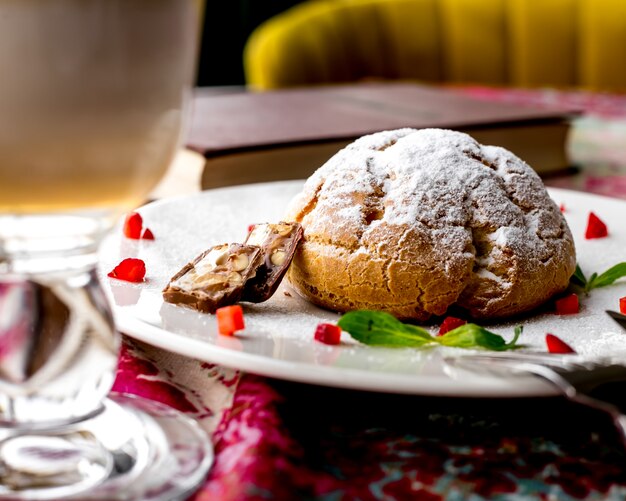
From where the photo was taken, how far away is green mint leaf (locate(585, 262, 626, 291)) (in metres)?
1.04

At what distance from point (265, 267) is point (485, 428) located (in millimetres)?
320

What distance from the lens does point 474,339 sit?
0.79 m

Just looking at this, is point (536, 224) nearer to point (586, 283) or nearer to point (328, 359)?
point (586, 283)

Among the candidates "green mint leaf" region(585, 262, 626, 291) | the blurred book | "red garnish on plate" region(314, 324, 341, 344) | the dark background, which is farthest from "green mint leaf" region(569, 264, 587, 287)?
the dark background

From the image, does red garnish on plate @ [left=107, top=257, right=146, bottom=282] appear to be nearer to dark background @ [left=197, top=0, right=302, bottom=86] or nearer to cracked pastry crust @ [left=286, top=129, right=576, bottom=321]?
cracked pastry crust @ [left=286, top=129, right=576, bottom=321]

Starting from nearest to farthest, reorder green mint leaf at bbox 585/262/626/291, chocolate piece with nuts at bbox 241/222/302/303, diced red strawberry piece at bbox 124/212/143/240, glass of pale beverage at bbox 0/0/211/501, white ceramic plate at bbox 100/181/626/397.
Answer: glass of pale beverage at bbox 0/0/211/501 < white ceramic plate at bbox 100/181/626/397 < chocolate piece with nuts at bbox 241/222/302/303 < green mint leaf at bbox 585/262/626/291 < diced red strawberry piece at bbox 124/212/143/240

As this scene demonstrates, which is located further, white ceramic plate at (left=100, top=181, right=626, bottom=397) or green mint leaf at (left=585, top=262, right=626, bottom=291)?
green mint leaf at (left=585, top=262, right=626, bottom=291)

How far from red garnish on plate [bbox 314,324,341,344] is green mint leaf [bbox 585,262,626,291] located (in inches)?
15.0

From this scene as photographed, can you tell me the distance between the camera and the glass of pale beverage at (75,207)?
22.6 inches

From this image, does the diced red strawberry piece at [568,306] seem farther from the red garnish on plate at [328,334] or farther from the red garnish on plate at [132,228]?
the red garnish on plate at [132,228]

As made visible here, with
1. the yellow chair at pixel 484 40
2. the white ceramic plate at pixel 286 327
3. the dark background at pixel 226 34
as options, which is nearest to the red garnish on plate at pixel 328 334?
the white ceramic plate at pixel 286 327

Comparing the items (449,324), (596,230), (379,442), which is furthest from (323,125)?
(379,442)

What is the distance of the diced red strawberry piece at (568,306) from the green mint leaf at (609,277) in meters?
0.08

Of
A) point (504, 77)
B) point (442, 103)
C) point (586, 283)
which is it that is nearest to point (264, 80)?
point (504, 77)
